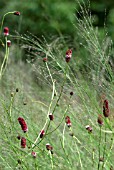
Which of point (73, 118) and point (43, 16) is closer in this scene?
point (73, 118)

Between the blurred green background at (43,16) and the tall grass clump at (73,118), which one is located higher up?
the blurred green background at (43,16)

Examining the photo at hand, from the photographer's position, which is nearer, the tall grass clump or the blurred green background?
the tall grass clump

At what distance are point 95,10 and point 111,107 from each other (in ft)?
15.8

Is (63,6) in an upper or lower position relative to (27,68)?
upper

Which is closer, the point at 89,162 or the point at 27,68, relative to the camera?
the point at 89,162

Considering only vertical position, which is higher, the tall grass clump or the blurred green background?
the blurred green background

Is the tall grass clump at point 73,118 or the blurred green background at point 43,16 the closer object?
the tall grass clump at point 73,118

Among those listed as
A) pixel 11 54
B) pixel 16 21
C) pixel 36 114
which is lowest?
pixel 36 114

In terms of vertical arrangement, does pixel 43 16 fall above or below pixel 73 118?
above

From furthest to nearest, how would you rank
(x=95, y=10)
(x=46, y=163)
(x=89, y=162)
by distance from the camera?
(x=95, y=10), (x=89, y=162), (x=46, y=163)

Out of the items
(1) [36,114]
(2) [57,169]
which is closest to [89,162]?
(2) [57,169]

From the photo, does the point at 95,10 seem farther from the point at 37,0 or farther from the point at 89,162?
the point at 89,162

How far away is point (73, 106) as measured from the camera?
288cm

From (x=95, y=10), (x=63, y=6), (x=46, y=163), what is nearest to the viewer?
(x=46, y=163)
